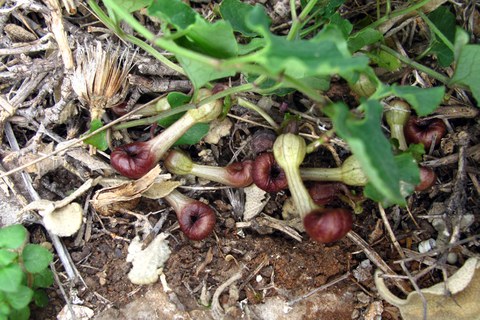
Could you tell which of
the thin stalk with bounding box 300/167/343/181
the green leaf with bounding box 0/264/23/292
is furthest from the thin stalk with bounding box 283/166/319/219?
the green leaf with bounding box 0/264/23/292

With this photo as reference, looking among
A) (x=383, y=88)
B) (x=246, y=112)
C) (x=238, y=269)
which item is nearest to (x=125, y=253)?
(x=238, y=269)

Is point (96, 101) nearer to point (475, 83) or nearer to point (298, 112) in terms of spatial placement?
point (298, 112)

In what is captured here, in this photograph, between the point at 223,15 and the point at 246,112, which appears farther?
the point at 246,112

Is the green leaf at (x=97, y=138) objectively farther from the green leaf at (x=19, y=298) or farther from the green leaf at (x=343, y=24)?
the green leaf at (x=343, y=24)

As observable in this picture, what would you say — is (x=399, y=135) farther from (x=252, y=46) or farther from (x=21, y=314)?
(x=21, y=314)

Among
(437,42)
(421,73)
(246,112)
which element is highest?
(437,42)

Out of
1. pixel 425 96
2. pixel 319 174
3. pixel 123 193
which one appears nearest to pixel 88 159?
pixel 123 193

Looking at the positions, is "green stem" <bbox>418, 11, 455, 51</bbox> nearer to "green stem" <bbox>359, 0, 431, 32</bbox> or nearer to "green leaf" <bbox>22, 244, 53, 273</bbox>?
"green stem" <bbox>359, 0, 431, 32</bbox>
